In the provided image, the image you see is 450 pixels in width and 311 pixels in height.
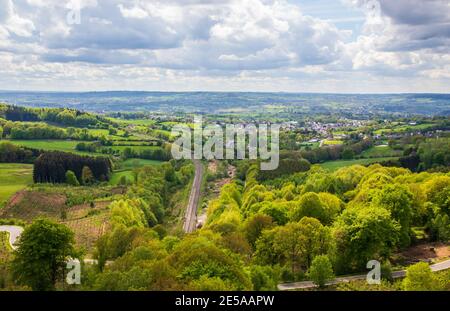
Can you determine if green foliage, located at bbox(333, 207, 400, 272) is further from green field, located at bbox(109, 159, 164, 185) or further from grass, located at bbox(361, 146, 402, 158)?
grass, located at bbox(361, 146, 402, 158)

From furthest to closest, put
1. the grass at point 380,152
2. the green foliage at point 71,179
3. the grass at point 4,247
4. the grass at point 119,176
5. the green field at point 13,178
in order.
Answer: the grass at point 380,152 → the grass at point 119,176 → the green foliage at point 71,179 → the green field at point 13,178 → the grass at point 4,247

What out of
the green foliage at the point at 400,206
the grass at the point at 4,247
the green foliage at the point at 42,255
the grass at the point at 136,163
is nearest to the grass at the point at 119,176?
the grass at the point at 136,163

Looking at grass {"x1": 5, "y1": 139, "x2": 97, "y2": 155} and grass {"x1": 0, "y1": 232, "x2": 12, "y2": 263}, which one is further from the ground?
grass {"x1": 5, "y1": 139, "x2": 97, "y2": 155}

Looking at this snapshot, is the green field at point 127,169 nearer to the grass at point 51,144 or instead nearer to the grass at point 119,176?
the grass at point 119,176

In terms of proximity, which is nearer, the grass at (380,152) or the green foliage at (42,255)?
the green foliage at (42,255)

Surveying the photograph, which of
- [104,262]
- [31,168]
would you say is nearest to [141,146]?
[31,168]

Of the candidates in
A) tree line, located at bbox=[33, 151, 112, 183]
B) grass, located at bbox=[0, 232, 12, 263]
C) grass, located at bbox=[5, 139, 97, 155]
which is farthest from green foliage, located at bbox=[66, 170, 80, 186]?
grass, located at bbox=[0, 232, 12, 263]

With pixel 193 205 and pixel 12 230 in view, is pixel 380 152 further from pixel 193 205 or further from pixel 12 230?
pixel 12 230
